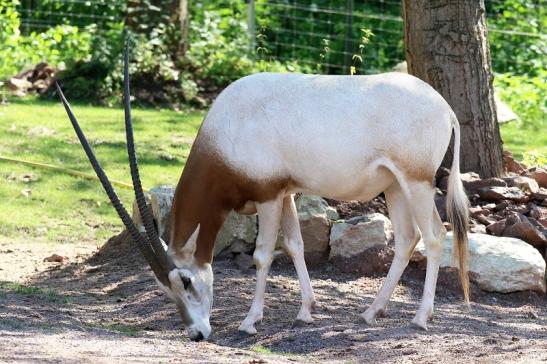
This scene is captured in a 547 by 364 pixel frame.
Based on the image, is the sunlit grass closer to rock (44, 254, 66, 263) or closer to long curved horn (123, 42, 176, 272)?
rock (44, 254, 66, 263)

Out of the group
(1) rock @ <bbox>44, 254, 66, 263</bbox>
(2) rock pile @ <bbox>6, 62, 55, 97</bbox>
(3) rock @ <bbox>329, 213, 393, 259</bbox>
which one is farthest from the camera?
(2) rock pile @ <bbox>6, 62, 55, 97</bbox>

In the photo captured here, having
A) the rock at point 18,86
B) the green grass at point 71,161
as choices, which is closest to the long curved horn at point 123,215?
the green grass at point 71,161

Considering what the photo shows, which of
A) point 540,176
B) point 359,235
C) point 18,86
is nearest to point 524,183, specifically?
point 540,176

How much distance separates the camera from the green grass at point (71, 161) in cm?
1033

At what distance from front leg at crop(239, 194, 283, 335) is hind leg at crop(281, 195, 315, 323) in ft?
0.75

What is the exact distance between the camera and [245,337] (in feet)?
22.7

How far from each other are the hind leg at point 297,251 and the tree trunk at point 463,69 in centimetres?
233

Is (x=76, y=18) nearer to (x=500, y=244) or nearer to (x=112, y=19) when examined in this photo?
(x=112, y=19)

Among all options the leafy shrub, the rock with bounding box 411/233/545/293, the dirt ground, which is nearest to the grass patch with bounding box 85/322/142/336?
the dirt ground

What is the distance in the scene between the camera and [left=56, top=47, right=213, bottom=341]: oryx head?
680 cm

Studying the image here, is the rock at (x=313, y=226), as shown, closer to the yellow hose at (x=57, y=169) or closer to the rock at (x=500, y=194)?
the rock at (x=500, y=194)

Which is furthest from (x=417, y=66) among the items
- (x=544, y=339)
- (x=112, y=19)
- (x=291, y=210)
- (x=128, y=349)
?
(x=112, y=19)

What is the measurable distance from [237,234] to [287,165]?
1.59 m

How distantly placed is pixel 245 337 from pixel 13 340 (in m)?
1.49
